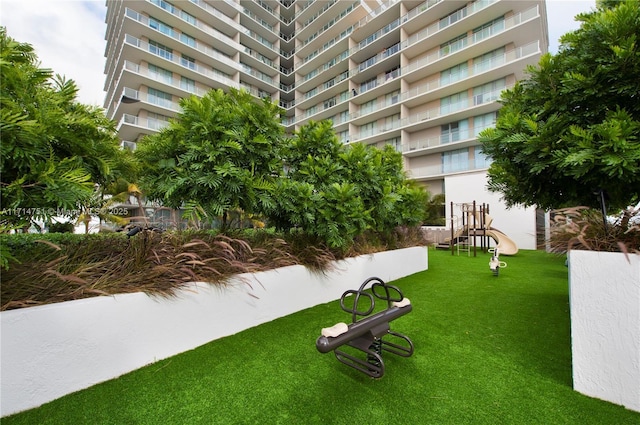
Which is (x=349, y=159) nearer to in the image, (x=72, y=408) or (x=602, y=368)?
(x=602, y=368)

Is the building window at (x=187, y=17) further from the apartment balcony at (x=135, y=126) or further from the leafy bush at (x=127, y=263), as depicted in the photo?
the leafy bush at (x=127, y=263)

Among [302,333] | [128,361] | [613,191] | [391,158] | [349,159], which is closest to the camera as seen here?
[128,361]

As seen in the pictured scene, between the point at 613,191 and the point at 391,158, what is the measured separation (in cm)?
494

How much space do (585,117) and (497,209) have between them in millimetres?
14324

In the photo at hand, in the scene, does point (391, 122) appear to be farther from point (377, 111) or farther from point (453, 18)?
point (453, 18)

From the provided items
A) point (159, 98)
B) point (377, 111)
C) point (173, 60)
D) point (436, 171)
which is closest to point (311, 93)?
point (377, 111)

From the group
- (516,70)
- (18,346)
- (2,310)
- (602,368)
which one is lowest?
(602,368)

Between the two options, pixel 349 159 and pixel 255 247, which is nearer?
pixel 255 247

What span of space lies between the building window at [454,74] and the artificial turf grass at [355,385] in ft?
74.5

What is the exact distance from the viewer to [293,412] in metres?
1.88

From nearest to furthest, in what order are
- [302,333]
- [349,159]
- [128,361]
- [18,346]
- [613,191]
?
[18,346] < [128,361] < [613,191] < [302,333] < [349,159]

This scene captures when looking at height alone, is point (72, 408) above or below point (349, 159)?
below

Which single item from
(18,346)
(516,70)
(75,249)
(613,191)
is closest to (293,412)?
(18,346)

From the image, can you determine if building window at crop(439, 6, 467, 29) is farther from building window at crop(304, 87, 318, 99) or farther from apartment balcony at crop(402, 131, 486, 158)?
building window at crop(304, 87, 318, 99)
